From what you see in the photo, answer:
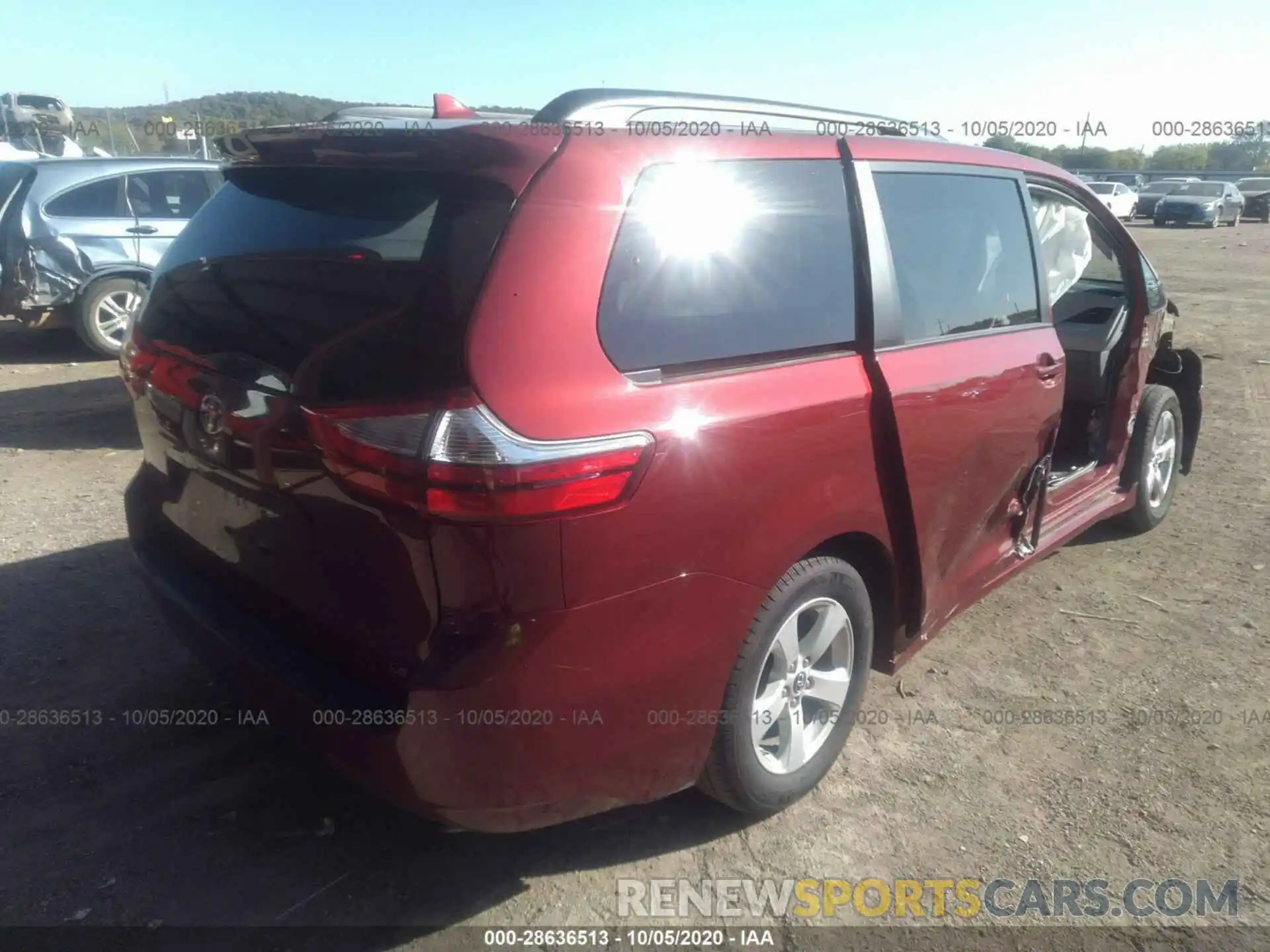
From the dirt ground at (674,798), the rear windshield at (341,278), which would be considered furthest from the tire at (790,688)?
the rear windshield at (341,278)

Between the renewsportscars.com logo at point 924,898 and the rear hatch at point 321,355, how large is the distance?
3.20ft

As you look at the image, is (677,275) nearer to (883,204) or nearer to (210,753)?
(883,204)

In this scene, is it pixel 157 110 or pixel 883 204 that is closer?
pixel 883 204

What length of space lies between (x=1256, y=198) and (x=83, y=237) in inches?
1609

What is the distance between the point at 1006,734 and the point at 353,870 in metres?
2.10

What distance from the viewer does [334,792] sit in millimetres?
2824

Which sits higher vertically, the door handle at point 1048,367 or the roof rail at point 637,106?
the roof rail at point 637,106

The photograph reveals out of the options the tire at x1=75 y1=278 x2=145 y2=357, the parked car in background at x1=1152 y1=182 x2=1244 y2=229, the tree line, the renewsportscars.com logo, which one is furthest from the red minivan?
the tree line

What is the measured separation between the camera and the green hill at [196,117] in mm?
5735

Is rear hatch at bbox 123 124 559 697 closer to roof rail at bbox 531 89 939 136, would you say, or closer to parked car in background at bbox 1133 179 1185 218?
roof rail at bbox 531 89 939 136

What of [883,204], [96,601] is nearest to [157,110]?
[96,601]

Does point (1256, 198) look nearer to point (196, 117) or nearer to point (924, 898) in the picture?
A: point (196, 117)

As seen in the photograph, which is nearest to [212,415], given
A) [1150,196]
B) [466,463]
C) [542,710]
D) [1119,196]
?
[466,463]

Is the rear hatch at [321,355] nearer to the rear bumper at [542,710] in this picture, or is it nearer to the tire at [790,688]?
the rear bumper at [542,710]
